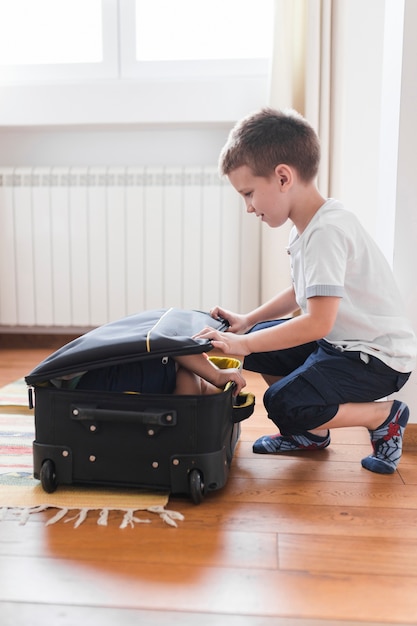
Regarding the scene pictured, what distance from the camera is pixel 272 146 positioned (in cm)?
119

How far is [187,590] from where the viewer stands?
0.81 metres

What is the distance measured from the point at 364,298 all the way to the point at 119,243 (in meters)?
1.37

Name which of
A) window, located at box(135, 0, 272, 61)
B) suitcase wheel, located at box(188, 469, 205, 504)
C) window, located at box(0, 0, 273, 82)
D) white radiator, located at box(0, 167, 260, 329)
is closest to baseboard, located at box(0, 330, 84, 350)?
white radiator, located at box(0, 167, 260, 329)

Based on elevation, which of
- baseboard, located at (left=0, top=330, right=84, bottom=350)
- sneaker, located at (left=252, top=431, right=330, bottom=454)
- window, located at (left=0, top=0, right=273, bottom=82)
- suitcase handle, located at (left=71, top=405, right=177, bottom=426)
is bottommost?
baseboard, located at (left=0, top=330, right=84, bottom=350)

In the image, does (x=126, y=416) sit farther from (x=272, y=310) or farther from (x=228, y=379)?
(x=272, y=310)

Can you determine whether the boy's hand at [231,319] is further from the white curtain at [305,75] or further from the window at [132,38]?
the window at [132,38]

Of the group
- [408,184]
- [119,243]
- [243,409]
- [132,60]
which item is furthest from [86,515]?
[132,60]

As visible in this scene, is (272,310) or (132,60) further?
(132,60)

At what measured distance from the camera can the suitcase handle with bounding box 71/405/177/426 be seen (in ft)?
3.41

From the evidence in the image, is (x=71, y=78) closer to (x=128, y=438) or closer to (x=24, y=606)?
(x=128, y=438)

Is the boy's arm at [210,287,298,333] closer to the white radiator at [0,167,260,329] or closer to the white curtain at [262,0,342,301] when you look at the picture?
the white curtain at [262,0,342,301]

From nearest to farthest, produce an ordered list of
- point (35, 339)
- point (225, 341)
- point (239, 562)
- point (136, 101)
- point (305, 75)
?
point (239, 562) < point (225, 341) < point (305, 75) < point (136, 101) < point (35, 339)

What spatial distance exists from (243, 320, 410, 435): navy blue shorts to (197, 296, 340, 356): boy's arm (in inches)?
4.3

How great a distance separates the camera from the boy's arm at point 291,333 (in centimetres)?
113
